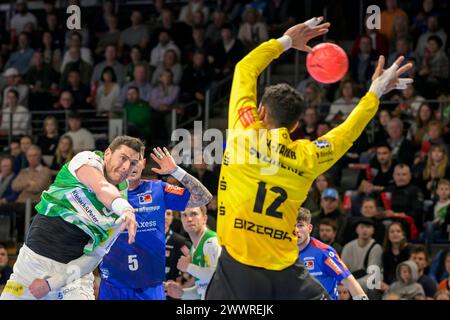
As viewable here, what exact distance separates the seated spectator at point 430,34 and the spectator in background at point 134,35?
223 inches

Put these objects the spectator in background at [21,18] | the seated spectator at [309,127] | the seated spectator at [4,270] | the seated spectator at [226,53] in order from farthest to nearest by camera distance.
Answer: the spectator in background at [21,18] → the seated spectator at [226,53] → the seated spectator at [309,127] → the seated spectator at [4,270]

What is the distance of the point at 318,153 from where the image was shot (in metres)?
6.93

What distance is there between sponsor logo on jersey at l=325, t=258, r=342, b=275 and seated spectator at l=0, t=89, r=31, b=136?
31.7ft

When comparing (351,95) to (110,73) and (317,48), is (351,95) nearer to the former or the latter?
(110,73)

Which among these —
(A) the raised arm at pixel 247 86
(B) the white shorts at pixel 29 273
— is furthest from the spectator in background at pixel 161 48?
(A) the raised arm at pixel 247 86

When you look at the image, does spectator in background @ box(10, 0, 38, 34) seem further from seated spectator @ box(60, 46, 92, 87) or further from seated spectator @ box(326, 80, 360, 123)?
seated spectator @ box(326, 80, 360, 123)

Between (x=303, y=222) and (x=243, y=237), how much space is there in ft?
10.2

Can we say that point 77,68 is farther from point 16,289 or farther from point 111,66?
point 16,289

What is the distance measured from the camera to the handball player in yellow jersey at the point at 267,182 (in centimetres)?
684

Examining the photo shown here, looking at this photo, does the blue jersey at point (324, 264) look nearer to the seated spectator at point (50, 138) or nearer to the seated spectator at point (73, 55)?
the seated spectator at point (50, 138)

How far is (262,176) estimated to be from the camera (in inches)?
273

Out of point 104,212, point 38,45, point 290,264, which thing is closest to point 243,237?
point 290,264

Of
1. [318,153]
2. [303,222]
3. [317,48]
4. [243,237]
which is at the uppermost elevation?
[317,48]

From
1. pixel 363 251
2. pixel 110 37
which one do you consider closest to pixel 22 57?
pixel 110 37
